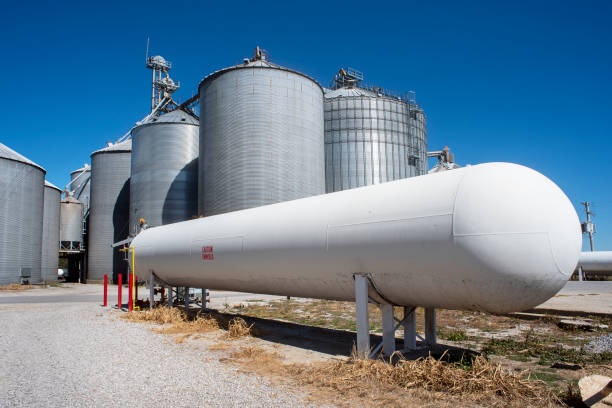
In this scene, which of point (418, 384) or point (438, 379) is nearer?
point (438, 379)

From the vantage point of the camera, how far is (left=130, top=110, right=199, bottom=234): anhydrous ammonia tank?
3372 cm

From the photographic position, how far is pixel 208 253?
12023mm

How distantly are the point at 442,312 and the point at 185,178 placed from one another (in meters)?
24.3

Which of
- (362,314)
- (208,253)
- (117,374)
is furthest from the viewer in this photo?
(208,253)

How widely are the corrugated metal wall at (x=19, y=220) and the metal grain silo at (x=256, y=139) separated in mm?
15538

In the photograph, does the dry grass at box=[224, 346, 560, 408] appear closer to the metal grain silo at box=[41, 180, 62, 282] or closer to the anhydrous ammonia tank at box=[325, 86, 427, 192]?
the anhydrous ammonia tank at box=[325, 86, 427, 192]

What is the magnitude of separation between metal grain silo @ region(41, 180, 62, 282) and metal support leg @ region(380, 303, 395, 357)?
3791cm

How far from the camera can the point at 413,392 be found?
6082mm

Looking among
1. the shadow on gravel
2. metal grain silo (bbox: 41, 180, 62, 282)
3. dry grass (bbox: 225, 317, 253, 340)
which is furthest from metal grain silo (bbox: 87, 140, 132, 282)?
dry grass (bbox: 225, 317, 253, 340)

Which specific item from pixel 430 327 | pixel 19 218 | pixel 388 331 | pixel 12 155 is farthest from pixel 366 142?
pixel 12 155

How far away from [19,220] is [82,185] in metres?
17.8

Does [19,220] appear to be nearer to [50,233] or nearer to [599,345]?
[50,233]

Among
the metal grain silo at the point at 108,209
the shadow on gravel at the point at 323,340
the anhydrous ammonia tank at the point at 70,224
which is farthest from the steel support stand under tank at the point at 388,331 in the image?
the anhydrous ammonia tank at the point at 70,224

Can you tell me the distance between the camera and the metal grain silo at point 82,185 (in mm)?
49406
